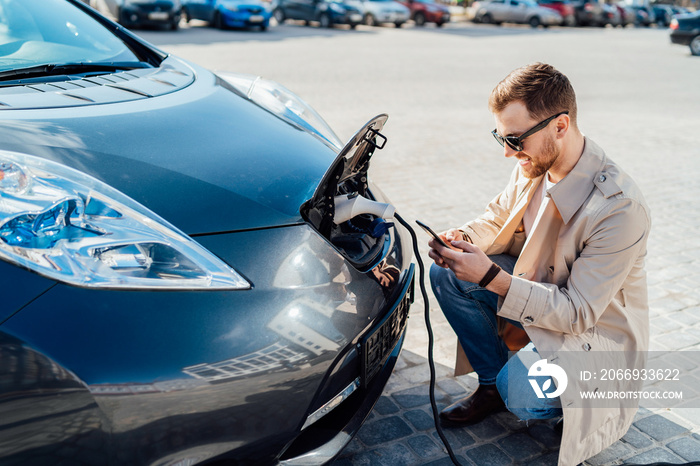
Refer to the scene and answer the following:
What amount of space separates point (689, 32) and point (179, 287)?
19335 mm

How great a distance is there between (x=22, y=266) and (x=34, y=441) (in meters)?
0.37

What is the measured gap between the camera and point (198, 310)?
1.51 m

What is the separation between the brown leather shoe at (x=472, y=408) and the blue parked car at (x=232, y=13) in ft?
58.2

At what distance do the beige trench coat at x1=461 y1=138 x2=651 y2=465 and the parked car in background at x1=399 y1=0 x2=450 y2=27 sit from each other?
79.2 ft

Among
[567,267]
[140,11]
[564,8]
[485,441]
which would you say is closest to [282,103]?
[567,267]

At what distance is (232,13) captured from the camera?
18.5m

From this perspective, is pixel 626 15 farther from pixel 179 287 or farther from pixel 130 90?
pixel 179 287

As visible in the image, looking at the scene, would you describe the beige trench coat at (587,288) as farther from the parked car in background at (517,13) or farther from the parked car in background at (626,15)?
the parked car in background at (626,15)

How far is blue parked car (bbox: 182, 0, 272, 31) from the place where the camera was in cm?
1853

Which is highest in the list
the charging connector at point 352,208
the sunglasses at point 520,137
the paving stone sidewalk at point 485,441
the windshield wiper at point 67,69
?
the windshield wiper at point 67,69

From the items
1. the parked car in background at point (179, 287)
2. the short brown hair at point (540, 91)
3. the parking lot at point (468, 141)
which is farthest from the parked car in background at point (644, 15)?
the parked car in background at point (179, 287)

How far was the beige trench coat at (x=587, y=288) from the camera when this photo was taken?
6.66 ft

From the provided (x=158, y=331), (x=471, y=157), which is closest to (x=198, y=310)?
(x=158, y=331)

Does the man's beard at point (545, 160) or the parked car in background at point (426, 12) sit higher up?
the man's beard at point (545, 160)
